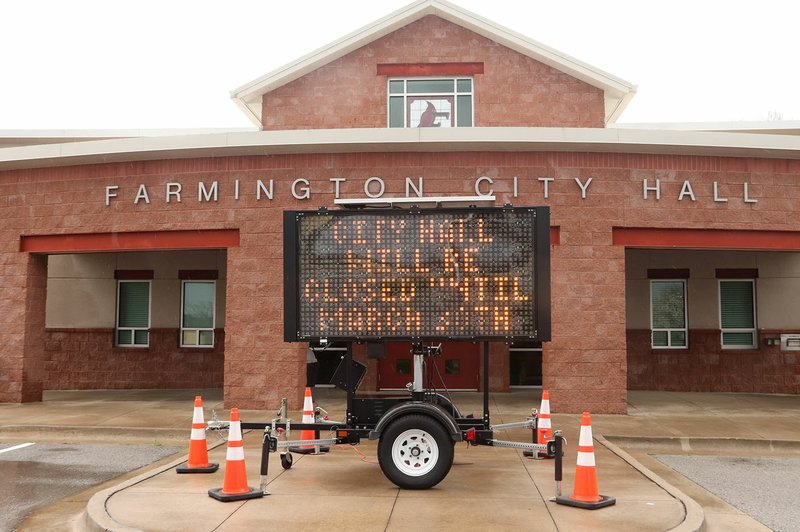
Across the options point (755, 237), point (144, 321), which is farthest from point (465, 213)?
point (144, 321)

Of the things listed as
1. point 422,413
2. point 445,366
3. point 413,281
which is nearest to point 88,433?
point 422,413

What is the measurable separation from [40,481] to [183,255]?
9978mm

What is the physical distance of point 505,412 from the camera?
13.2m

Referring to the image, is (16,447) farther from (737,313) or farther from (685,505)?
(737,313)

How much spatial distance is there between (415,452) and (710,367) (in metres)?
12.0

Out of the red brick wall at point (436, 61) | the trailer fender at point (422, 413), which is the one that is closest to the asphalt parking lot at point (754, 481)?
the trailer fender at point (422, 413)

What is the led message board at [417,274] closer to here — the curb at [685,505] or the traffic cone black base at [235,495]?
the traffic cone black base at [235,495]

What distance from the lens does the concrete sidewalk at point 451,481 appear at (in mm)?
6242

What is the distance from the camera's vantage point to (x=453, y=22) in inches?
662

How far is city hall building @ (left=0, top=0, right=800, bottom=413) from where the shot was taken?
13.1m

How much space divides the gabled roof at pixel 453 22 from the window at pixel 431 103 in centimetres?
126

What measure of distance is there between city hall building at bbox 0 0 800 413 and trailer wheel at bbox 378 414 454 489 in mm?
6061

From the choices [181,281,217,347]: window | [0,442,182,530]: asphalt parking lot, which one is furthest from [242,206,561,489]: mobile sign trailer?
[181,281,217,347]: window

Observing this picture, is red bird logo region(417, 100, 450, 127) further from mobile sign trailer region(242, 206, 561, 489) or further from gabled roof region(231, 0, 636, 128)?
mobile sign trailer region(242, 206, 561, 489)
